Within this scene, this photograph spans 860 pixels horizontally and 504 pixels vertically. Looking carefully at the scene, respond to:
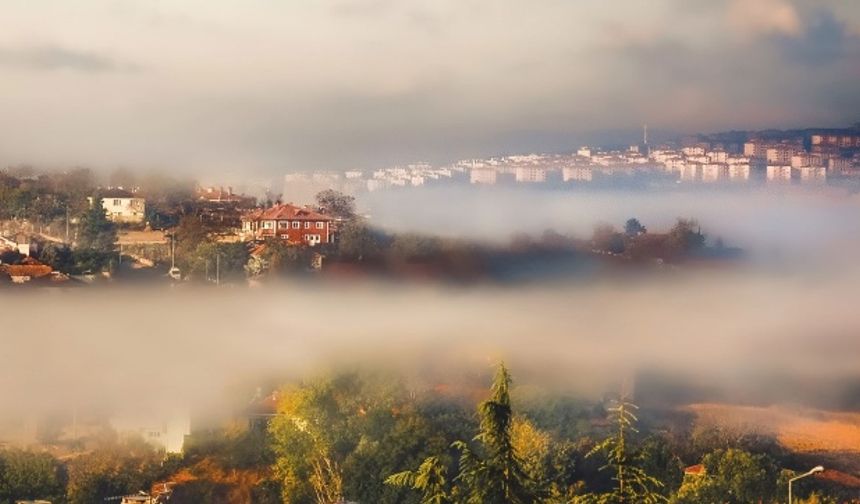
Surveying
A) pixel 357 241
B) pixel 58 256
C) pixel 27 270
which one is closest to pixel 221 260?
pixel 357 241

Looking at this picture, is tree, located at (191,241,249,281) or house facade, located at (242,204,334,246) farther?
house facade, located at (242,204,334,246)

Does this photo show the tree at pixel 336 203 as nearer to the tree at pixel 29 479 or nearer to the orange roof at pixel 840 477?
the tree at pixel 29 479

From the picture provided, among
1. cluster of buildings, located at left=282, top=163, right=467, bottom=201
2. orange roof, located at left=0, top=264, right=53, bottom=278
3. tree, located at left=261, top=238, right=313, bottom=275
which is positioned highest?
cluster of buildings, located at left=282, top=163, right=467, bottom=201

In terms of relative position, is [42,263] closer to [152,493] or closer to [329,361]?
[329,361]

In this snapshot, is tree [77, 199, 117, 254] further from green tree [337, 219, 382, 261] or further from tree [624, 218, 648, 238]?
tree [624, 218, 648, 238]

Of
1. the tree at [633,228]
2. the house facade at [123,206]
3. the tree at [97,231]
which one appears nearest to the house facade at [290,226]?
the house facade at [123,206]

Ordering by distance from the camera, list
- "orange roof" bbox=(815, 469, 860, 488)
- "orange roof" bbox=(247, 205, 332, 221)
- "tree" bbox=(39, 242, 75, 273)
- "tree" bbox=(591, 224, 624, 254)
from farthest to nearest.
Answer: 1. "tree" bbox=(591, 224, 624, 254)
2. "orange roof" bbox=(247, 205, 332, 221)
3. "tree" bbox=(39, 242, 75, 273)
4. "orange roof" bbox=(815, 469, 860, 488)

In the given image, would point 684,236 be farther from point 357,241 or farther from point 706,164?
point 357,241

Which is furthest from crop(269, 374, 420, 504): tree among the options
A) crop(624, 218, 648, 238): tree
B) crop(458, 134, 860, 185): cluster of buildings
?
crop(458, 134, 860, 185): cluster of buildings

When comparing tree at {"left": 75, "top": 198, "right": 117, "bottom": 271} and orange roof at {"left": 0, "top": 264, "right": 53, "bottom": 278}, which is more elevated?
tree at {"left": 75, "top": 198, "right": 117, "bottom": 271}
